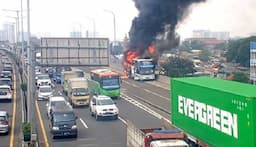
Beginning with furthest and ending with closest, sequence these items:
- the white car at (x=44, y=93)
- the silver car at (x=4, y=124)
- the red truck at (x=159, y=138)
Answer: the white car at (x=44, y=93), the silver car at (x=4, y=124), the red truck at (x=159, y=138)

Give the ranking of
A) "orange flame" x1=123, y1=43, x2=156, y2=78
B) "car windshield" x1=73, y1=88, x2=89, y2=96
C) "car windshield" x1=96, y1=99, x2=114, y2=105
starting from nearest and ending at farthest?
"car windshield" x1=96, y1=99, x2=114, y2=105
"car windshield" x1=73, y1=88, x2=89, y2=96
"orange flame" x1=123, y1=43, x2=156, y2=78

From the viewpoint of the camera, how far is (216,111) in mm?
16656

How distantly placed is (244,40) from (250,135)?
84.2m

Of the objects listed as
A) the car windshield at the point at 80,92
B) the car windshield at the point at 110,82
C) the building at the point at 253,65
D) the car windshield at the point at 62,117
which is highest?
the building at the point at 253,65

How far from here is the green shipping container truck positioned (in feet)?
46.3

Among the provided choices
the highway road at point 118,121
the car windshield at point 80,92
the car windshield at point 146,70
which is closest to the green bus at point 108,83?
the highway road at point 118,121

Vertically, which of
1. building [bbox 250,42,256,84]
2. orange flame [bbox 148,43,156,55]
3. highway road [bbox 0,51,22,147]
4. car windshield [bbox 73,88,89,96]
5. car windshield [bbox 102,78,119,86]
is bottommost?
highway road [bbox 0,51,22,147]

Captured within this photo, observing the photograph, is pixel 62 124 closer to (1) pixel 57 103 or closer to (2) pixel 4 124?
(2) pixel 4 124

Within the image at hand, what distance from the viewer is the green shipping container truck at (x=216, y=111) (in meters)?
14.1

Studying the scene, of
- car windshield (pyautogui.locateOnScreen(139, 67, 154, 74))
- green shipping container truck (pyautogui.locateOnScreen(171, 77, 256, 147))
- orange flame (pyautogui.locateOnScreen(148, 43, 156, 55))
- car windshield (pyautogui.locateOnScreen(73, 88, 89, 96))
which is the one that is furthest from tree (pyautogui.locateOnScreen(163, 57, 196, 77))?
green shipping container truck (pyautogui.locateOnScreen(171, 77, 256, 147))

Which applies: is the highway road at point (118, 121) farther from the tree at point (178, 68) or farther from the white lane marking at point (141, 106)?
the tree at point (178, 68)

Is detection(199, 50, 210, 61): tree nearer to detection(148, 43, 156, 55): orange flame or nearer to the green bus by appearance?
detection(148, 43, 156, 55): orange flame

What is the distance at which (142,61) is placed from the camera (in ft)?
197

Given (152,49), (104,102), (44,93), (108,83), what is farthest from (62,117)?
(152,49)
